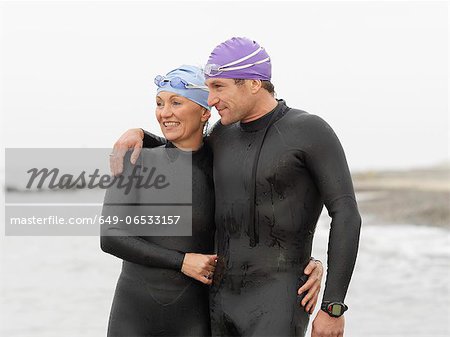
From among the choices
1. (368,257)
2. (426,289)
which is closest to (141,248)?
(426,289)

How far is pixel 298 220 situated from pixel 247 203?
237mm

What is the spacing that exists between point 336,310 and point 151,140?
133cm

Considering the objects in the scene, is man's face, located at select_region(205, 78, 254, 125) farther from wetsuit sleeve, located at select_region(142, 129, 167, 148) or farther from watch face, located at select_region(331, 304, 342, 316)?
watch face, located at select_region(331, 304, 342, 316)

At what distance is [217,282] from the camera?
398 centimetres

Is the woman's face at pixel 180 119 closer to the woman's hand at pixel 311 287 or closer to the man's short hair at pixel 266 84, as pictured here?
the man's short hair at pixel 266 84

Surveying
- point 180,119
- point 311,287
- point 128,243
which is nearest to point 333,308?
point 311,287

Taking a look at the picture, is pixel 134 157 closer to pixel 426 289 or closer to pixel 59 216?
pixel 426 289


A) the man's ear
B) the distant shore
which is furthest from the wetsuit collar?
the distant shore

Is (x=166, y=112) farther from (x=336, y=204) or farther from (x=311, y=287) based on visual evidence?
→ (x=311, y=287)

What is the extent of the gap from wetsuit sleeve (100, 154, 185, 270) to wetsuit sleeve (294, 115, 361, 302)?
2.32 ft

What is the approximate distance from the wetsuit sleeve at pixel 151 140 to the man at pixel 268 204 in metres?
0.53

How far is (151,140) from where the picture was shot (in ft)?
14.5

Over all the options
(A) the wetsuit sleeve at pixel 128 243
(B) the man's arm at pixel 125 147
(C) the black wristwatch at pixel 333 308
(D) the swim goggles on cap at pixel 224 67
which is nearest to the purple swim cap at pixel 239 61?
(D) the swim goggles on cap at pixel 224 67

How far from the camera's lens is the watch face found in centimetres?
372
